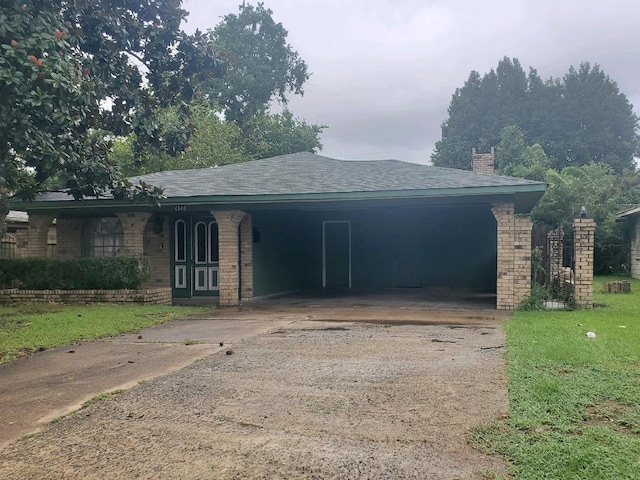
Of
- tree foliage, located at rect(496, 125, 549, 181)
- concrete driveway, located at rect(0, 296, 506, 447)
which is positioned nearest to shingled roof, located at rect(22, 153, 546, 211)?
concrete driveway, located at rect(0, 296, 506, 447)

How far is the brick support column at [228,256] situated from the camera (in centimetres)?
1309

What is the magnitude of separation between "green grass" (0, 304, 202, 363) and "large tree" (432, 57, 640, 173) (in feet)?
143

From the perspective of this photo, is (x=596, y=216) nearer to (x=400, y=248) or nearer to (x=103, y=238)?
(x=400, y=248)

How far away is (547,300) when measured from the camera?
11.9 m

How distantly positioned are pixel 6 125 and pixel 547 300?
1004cm

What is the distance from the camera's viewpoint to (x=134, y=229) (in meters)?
13.9

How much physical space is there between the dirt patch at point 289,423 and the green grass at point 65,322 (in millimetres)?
2876

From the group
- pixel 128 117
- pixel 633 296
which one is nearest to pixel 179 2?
pixel 128 117

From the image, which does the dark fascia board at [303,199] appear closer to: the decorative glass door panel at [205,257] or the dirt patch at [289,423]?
the decorative glass door panel at [205,257]

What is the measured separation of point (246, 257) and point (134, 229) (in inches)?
108

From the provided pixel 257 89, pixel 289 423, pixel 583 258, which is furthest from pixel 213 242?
pixel 257 89

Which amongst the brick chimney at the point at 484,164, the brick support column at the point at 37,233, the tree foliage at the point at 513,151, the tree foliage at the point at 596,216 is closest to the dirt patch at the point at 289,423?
the brick support column at the point at 37,233

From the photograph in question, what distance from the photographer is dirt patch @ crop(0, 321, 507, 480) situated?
3.64m

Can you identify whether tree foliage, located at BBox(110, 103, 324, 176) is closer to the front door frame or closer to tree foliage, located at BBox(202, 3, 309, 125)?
tree foliage, located at BBox(202, 3, 309, 125)
